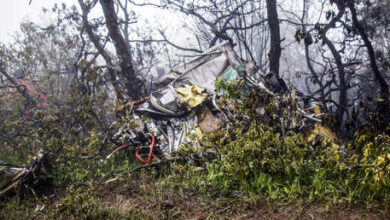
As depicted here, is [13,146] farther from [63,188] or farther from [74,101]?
[63,188]

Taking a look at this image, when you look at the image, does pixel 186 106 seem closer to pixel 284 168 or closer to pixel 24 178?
pixel 284 168

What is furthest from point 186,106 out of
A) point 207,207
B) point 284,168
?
point 284,168

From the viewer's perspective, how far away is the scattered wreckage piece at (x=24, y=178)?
3.61 metres

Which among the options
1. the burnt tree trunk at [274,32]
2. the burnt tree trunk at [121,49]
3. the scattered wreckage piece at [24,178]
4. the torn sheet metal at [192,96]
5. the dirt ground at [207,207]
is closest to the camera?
the dirt ground at [207,207]

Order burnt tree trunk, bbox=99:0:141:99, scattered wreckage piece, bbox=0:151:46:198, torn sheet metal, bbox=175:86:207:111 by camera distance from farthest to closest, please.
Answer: burnt tree trunk, bbox=99:0:141:99
torn sheet metal, bbox=175:86:207:111
scattered wreckage piece, bbox=0:151:46:198

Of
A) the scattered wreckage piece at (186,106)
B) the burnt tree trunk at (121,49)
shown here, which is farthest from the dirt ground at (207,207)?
the burnt tree trunk at (121,49)

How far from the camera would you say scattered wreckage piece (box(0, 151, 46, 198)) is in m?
3.61

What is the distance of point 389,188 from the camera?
2.34 m

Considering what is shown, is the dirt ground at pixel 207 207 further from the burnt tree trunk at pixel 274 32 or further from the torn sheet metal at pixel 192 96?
the burnt tree trunk at pixel 274 32

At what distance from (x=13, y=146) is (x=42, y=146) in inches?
71.1

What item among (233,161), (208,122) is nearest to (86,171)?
(208,122)

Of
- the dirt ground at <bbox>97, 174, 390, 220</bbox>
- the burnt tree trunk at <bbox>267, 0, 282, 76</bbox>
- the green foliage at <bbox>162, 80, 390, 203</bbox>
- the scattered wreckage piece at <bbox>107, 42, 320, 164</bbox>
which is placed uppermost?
the burnt tree trunk at <bbox>267, 0, 282, 76</bbox>

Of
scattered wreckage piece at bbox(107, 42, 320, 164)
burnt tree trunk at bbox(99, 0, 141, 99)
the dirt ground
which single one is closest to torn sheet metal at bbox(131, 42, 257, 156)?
scattered wreckage piece at bbox(107, 42, 320, 164)

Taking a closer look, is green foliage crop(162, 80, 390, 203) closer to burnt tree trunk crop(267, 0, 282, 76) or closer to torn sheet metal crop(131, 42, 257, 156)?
torn sheet metal crop(131, 42, 257, 156)
